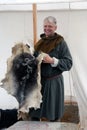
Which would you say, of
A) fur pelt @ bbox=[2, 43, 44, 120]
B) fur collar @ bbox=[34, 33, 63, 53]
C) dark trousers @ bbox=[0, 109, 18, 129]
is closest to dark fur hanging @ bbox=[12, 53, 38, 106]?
fur pelt @ bbox=[2, 43, 44, 120]

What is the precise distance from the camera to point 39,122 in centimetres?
207

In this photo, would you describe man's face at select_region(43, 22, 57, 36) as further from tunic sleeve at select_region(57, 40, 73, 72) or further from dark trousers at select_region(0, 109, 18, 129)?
dark trousers at select_region(0, 109, 18, 129)

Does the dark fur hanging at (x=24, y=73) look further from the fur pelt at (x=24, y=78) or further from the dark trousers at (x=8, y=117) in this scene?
the dark trousers at (x=8, y=117)

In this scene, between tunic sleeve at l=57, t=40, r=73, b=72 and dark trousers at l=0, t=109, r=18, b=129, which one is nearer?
tunic sleeve at l=57, t=40, r=73, b=72

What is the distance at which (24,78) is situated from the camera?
1992mm

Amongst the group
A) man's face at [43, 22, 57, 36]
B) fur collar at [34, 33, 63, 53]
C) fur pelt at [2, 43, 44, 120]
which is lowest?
fur pelt at [2, 43, 44, 120]

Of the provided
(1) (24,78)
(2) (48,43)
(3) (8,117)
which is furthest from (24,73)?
(3) (8,117)

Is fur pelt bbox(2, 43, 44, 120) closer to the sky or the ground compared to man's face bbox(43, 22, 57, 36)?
closer to the ground

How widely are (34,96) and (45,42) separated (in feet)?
1.43

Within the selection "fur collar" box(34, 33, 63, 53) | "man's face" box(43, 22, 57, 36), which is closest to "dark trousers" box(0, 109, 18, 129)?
"fur collar" box(34, 33, 63, 53)

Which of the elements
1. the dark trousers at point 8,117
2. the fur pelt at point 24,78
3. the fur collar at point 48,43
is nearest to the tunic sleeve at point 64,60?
the fur collar at point 48,43

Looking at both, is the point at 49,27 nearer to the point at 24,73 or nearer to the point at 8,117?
the point at 24,73

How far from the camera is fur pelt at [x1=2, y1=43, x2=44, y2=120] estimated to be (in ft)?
6.46

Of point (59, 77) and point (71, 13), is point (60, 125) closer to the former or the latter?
point (59, 77)
